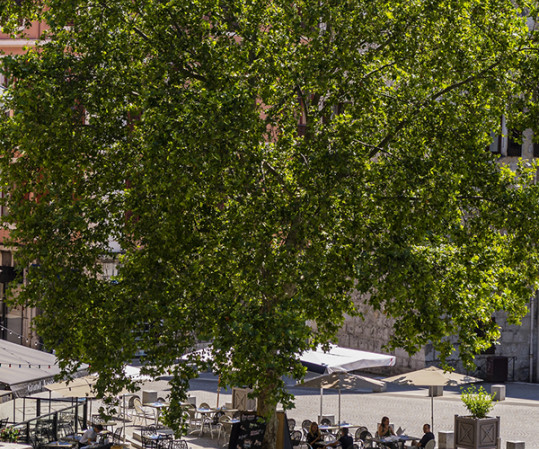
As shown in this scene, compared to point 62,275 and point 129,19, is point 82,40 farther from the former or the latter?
point 62,275

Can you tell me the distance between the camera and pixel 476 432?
875 inches

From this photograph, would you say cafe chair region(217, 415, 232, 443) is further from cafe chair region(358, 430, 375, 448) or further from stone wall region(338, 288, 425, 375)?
stone wall region(338, 288, 425, 375)

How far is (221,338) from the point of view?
1538 centimetres

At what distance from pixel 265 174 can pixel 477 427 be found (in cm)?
A: 911

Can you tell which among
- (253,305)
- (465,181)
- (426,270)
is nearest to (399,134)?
(465,181)

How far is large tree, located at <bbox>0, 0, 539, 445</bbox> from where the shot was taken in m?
15.9

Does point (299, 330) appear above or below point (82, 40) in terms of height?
below

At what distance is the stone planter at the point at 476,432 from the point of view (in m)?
22.3

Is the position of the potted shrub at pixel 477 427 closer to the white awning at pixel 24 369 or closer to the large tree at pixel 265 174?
Result: the large tree at pixel 265 174

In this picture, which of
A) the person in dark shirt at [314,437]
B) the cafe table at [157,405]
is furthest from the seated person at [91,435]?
the person in dark shirt at [314,437]

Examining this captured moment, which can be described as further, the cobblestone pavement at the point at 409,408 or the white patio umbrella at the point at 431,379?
the cobblestone pavement at the point at 409,408

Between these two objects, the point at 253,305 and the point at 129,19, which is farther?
the point at 129,19

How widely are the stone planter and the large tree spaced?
5.91 meters

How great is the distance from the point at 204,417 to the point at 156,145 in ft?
41.5
